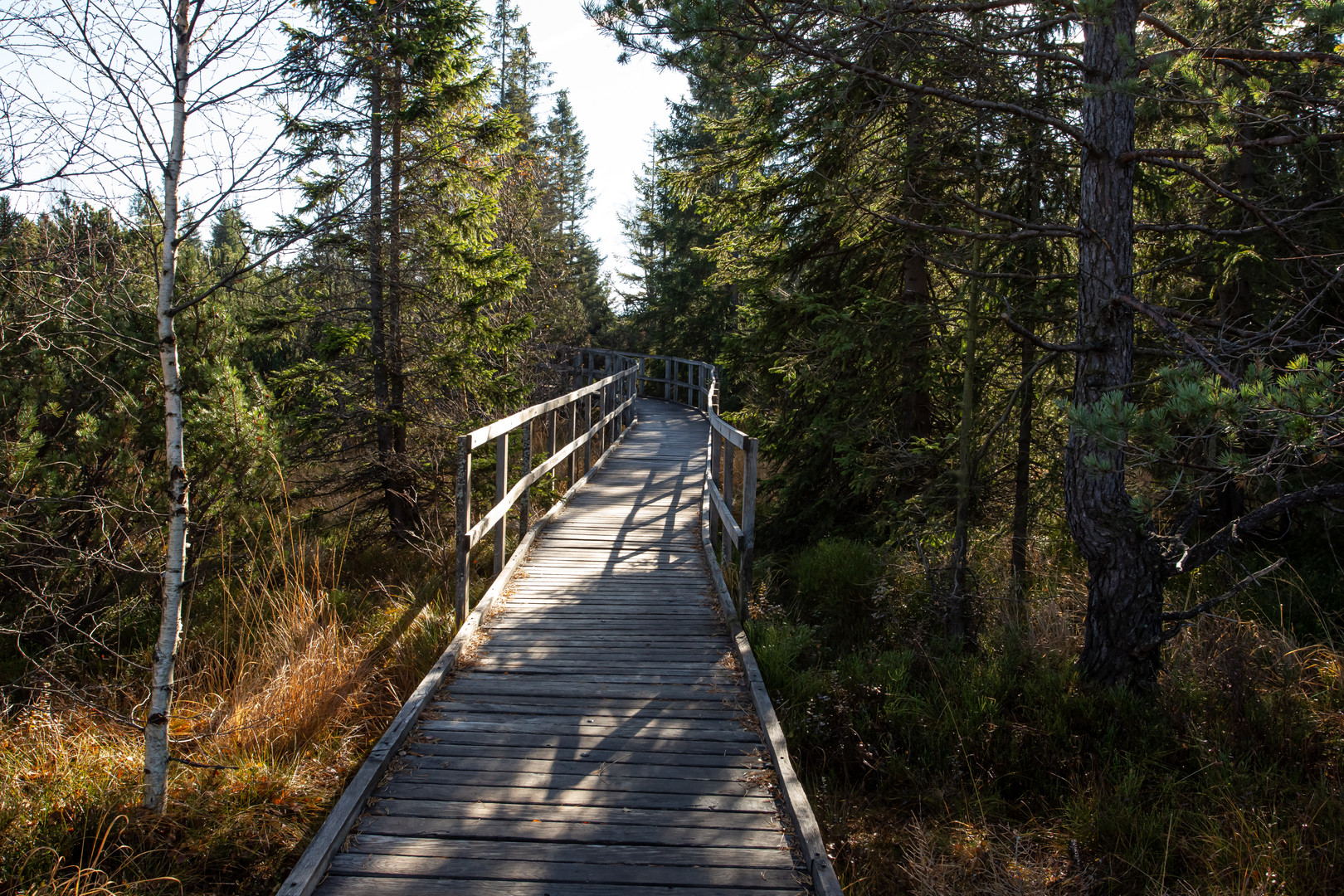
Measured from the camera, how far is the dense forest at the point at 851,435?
3.65 metres

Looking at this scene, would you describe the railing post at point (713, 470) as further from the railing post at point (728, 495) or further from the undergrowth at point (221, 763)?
the undergrowth at point (221, 763)

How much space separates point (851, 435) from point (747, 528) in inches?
130

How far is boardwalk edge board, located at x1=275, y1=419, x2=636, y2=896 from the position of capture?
2855 mm

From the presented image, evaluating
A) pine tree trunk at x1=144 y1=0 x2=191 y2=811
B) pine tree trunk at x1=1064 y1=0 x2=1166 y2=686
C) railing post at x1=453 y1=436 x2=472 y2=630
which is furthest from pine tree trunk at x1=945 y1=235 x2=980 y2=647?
pine tree trunk at x1=144 y1=0 x2=191 y2=811

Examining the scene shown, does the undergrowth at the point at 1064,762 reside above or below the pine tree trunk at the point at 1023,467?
below

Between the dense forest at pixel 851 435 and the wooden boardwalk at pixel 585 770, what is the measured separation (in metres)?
0.60

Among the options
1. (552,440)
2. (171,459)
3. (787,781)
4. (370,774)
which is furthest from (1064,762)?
(552,440)

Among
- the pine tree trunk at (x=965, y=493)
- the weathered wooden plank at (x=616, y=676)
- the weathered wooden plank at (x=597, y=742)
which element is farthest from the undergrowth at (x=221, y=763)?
the pine tree trunk at (x=965, y=493)

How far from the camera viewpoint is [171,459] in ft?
11.7

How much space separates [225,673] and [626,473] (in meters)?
7.57

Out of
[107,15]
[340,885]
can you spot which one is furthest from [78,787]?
[107,15]

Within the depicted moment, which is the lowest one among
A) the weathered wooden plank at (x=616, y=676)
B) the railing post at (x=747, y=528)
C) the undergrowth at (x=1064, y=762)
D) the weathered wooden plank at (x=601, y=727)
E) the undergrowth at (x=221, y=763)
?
the undergrowth at (x=1064, y=762)

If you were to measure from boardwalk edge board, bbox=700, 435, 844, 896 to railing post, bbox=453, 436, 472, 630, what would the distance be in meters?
1.93

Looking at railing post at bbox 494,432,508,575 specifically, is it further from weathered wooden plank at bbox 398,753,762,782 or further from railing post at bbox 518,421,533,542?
weathered wooden plank at bbox 398,753,762,782
